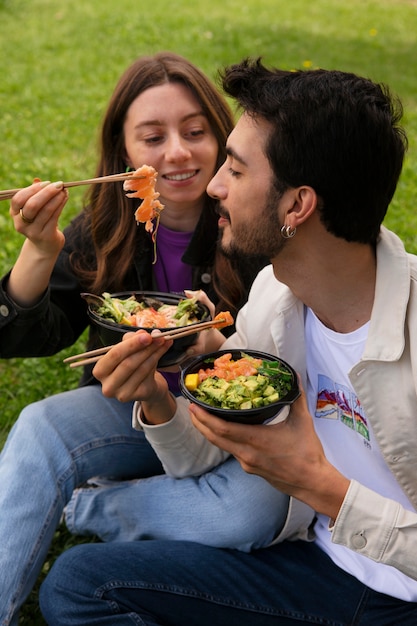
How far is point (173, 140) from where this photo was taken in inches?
126

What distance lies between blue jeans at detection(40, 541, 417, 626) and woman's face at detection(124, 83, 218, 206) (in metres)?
1.45

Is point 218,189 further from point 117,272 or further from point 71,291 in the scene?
point 71,291

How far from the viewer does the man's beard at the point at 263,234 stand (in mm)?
2461

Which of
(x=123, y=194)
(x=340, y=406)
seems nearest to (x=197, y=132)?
(x=123, y=194)

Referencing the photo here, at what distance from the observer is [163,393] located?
107 inches

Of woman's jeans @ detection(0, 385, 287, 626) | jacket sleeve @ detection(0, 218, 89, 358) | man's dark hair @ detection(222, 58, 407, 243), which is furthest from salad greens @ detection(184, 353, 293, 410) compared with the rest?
jacket sleeve @ detection(0, 218, 89, 358)

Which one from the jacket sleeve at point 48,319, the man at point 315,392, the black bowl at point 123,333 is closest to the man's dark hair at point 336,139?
the man at point 315,392

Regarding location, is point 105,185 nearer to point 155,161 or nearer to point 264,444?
point 155,161

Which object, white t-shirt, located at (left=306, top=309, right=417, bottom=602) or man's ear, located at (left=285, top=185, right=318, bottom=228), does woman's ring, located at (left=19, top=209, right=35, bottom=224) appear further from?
white t-shirt, located at (left=306, top=309, right=417, bottom=602)

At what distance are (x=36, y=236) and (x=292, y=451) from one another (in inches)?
45.3

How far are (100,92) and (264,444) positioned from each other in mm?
8182

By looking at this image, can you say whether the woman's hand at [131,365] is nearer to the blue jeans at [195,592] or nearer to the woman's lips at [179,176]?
the blue jeans at [195,592]

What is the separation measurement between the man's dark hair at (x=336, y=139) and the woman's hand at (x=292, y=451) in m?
0.62

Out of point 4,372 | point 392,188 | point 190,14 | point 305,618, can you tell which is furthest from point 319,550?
point 190,14
